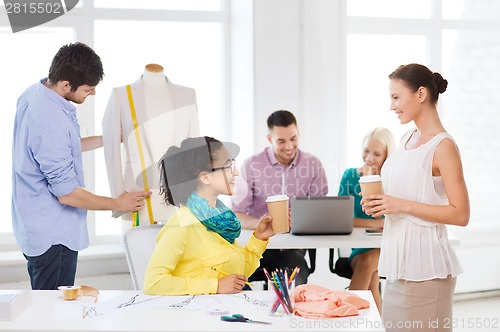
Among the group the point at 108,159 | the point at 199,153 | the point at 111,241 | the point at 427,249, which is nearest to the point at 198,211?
the point at 199,153

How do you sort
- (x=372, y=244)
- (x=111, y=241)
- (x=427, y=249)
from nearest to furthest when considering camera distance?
(x=427, y=249) < (x=372, y=244) < (x=111, y=241)

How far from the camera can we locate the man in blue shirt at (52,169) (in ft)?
9.16

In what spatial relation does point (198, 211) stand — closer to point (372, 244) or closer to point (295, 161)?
point (372, 244)

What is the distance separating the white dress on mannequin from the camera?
3.53 metres

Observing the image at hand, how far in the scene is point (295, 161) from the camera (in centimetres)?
404

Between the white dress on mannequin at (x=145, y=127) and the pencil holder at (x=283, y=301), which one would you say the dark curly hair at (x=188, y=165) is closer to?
the pencil holder at (x=283, y=301)

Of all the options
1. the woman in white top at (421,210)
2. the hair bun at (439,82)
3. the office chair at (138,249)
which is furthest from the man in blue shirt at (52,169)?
the hair bun at (439,82)

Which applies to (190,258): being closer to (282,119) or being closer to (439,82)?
(439,82)

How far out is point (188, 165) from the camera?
8.44ft

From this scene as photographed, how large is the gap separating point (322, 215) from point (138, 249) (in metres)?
1.11

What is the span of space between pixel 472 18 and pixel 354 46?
872mm

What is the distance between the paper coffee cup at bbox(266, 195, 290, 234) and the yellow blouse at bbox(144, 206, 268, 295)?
0.26ft

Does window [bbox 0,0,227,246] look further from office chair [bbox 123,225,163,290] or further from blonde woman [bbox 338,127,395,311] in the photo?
office chair [bbox 123,225,163,290]

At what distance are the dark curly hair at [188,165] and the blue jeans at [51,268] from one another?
21.2 inches
